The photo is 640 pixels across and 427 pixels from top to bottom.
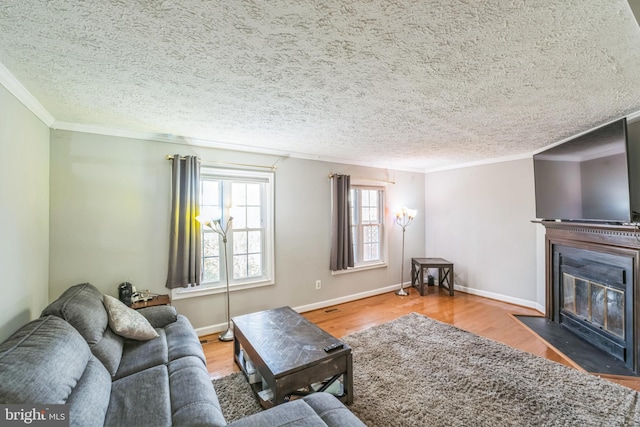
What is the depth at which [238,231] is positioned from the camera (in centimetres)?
352

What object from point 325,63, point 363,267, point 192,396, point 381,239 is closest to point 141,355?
point 192,396

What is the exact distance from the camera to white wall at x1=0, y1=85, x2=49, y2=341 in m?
1.74

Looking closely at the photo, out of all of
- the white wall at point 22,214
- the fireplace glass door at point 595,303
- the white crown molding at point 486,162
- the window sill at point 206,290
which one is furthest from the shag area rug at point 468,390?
the white crown molding at point 486,162

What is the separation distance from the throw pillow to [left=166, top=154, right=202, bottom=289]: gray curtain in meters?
0.80

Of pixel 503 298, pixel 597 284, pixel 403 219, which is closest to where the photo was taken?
pixel 597 284

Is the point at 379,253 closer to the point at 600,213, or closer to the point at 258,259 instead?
the point at 258,259

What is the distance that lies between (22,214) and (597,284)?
5.31 meters

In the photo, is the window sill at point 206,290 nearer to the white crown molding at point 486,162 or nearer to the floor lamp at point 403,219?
the floor lamp at point 403,219

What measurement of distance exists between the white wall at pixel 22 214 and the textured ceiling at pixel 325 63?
0.85 ft

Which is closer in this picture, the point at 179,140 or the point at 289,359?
the point at 289,359

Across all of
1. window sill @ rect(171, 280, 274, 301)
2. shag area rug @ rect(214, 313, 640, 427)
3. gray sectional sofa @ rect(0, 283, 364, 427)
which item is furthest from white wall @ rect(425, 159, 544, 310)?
gray sectional sofa @ rect(0, 283, 364, 427)

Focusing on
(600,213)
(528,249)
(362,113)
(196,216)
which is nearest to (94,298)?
(196,216)

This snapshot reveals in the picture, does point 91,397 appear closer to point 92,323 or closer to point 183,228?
point 92,323

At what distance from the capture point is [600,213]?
2.59 meters
